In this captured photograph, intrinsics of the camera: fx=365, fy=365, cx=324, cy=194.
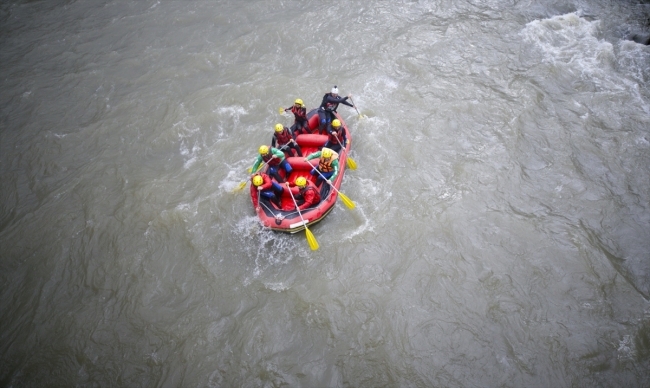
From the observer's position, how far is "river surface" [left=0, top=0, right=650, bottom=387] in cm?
606

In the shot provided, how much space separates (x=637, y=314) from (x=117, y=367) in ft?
28.6

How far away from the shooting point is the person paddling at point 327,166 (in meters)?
7.38

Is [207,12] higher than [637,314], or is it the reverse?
[207,12]

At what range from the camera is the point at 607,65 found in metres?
10.0

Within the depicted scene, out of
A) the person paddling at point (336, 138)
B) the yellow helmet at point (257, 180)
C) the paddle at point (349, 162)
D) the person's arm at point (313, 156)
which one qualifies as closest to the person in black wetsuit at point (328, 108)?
the person paddling at point (336, 138)

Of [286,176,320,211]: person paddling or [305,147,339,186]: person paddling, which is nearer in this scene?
[286,176,320,211]: person paddling

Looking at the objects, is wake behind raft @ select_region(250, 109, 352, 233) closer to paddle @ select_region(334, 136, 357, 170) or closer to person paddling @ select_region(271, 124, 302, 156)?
paddle @ select_region(334, 136, 357, 170)

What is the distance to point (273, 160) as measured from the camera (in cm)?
755

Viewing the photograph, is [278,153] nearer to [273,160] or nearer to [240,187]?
[273,160]

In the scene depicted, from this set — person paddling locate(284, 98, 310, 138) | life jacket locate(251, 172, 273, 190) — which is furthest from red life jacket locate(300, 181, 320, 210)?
person paddling locate(284, 98, 310, 138)

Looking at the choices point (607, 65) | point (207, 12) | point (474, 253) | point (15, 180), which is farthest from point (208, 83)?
point (607, 65)

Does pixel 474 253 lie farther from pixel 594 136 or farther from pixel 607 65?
pixel 607 65

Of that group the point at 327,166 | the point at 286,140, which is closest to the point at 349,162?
the point at 327,166

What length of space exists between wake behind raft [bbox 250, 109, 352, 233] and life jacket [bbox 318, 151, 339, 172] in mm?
206
